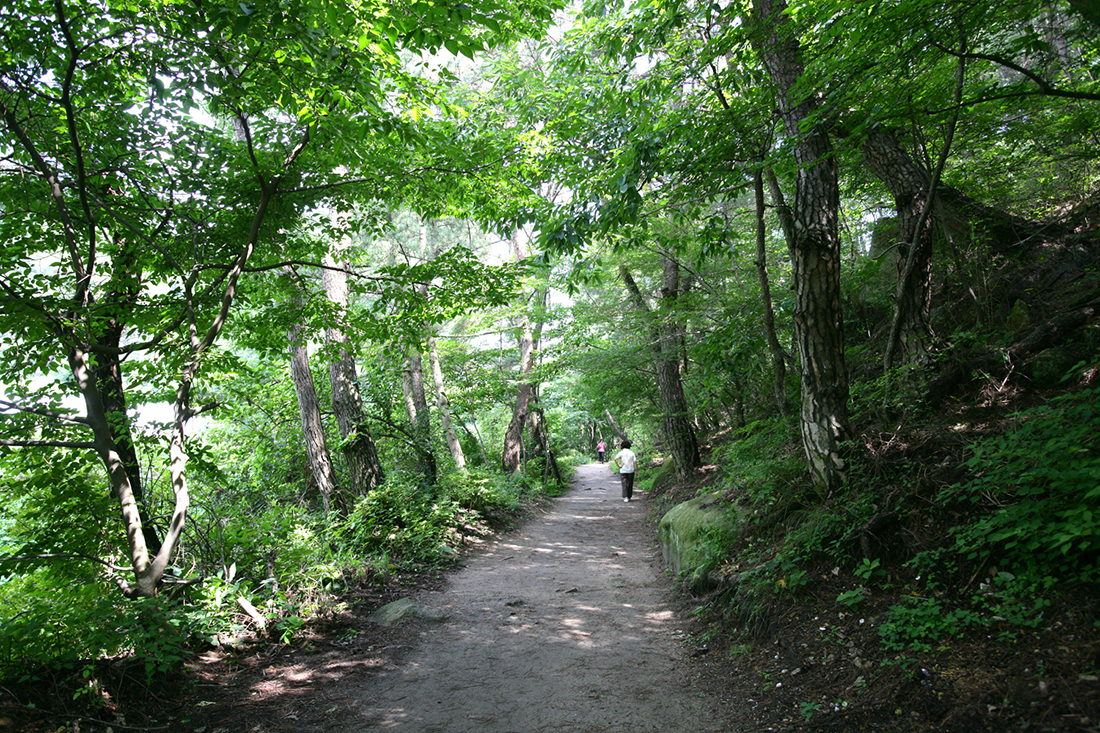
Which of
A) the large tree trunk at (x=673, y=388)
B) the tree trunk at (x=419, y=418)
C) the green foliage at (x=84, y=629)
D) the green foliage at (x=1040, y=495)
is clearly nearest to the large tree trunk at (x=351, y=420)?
the tree trunk at (x=419, y=418)

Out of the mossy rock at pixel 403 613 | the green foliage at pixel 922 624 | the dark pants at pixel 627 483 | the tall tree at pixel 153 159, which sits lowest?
the dark pants at pixel 627 483

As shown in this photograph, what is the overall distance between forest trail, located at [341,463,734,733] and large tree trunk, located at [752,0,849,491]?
7.59 ft

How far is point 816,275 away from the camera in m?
4.77

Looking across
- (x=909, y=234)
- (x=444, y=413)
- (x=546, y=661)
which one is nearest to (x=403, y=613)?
(x=546, y=661)

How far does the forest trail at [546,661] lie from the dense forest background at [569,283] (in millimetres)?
746

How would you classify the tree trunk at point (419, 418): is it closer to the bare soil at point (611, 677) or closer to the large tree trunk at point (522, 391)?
the large tree trunk at point (522, 391)

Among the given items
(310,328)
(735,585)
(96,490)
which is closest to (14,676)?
(96,490)

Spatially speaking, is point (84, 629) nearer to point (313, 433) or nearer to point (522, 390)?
point (313, 433)

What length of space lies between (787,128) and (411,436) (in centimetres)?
841

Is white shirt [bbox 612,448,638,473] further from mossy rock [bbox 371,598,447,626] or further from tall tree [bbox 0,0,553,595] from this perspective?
tall tree [bbox 0,0,553,595]

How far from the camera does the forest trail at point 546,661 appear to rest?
11.7 feet

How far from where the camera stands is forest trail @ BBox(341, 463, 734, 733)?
3555 mm

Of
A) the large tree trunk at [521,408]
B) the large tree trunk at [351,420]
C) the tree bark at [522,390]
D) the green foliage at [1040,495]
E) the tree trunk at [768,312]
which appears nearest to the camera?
the green foliage at [1040,495]

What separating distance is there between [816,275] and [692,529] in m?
3.45
